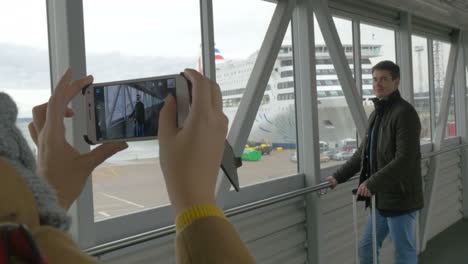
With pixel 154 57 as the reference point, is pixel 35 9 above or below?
above

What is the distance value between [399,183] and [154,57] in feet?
6.13

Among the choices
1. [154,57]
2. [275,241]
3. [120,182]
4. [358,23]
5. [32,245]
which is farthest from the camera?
[358,23]

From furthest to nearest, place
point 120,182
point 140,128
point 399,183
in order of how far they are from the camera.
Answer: point 399,183
point 120,182
point 140,128

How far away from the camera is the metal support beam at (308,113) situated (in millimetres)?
3691

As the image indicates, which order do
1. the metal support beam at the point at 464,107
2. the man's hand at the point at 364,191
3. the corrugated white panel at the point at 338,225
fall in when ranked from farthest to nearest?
the metal support beam at the point at 464,107 → the corrugated white panel at the point at 338,225 → the man's hand at the point at 364,191

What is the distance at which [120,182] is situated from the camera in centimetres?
251

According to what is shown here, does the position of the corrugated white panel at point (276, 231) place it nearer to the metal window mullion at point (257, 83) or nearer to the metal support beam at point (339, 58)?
the metal window mullion at point (257, 83)

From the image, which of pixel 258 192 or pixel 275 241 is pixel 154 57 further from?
pixel 275 241

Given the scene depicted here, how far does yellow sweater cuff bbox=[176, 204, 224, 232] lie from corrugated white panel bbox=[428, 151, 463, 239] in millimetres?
6391

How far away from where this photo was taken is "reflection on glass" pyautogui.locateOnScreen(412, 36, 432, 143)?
6230 mm

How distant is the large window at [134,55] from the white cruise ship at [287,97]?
425 millimetres

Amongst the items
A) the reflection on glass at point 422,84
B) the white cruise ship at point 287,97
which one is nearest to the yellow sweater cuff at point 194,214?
the white cruise ship at point 287,97

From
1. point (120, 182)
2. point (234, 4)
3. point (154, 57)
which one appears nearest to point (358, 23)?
point (234, 4)

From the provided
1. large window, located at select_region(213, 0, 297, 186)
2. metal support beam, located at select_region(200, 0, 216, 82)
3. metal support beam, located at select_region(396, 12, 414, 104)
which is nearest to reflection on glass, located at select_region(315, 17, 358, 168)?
large window, located at select_region(213, 0, 297, 186)
